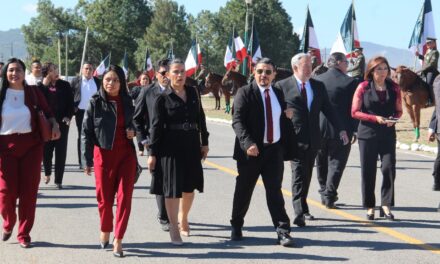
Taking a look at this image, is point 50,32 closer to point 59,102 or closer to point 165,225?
point 59,102

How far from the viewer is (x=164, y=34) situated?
92.5m

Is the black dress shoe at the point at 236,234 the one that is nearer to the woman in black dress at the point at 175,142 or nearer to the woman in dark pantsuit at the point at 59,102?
the woman in black dress at the point at 175,142

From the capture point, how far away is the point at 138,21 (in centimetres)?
10238

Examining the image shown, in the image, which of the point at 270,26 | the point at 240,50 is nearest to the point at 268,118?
the point at 240,50

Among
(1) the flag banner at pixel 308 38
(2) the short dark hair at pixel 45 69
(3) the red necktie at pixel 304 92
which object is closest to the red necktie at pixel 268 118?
(3) the red necktie at pixel 304 92

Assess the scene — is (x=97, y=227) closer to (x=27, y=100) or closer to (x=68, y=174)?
(x=27, y=100)

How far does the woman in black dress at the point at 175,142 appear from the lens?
23.0 feet

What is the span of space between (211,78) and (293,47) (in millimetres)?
58152

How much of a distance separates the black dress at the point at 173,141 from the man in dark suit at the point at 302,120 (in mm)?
1550

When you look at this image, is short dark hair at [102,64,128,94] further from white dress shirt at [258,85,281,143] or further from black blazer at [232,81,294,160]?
white dress shirt at [258,85,281,143]

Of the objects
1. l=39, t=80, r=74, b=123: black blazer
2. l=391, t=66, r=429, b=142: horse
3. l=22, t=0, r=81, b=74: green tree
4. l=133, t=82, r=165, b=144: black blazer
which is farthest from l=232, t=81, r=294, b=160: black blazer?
l=22, t=0, r=81, b=74: green tree

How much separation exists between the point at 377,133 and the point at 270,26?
8194cm

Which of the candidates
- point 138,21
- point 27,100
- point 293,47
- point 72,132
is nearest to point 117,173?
point 27,100

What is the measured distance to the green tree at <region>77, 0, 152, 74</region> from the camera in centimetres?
9525
